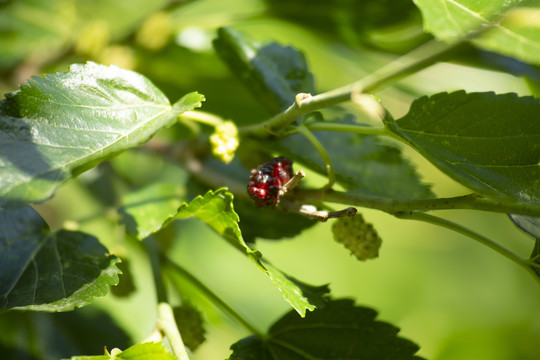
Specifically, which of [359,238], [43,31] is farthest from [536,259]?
[43,31]

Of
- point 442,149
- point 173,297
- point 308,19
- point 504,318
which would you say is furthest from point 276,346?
point 504,318

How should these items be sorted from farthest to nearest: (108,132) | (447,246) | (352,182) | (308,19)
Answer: (447,246), (308,19), (352,182), (108,132)

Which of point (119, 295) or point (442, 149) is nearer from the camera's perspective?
point (442, 149)

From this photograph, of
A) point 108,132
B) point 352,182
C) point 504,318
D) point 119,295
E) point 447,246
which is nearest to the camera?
point 108,132

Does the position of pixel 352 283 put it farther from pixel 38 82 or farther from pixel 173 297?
pixel 38 82

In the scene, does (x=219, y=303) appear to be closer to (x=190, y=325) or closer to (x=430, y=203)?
(x=190, y=325)

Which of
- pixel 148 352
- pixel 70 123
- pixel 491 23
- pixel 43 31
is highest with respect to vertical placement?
pixel 43 31

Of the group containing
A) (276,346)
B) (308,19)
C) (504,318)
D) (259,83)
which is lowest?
(276,346)
